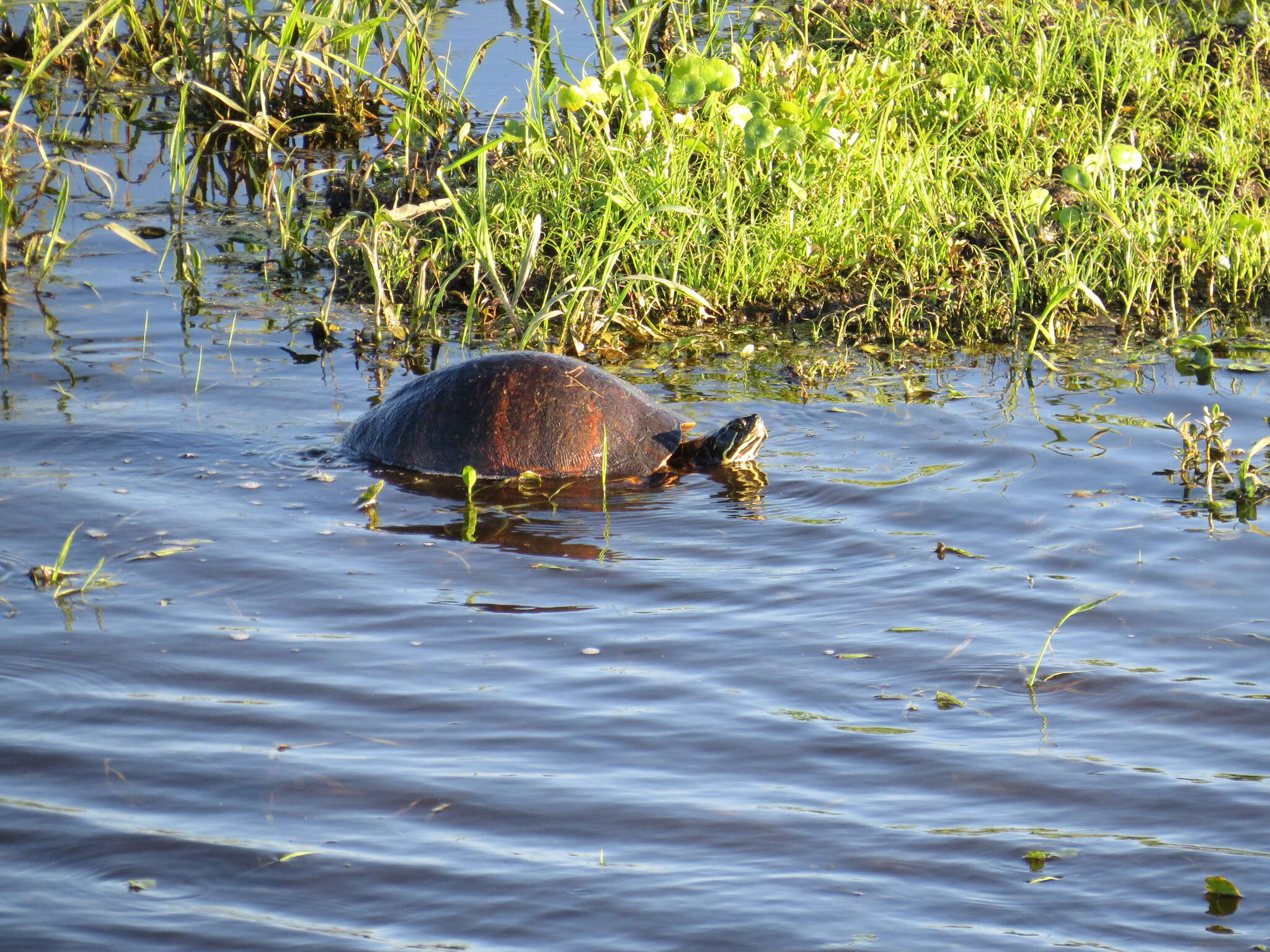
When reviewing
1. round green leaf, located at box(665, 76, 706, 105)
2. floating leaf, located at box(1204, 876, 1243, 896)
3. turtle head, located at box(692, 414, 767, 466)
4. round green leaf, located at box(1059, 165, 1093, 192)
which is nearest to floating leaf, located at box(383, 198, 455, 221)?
round green leaf, located at box(665, 76, 706, 105)

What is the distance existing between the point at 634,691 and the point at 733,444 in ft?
5.28

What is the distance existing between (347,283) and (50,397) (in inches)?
62.1

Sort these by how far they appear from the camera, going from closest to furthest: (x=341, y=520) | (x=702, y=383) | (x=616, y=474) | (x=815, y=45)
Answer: (x=341, y=520)
(x=616, y=474)
(x=702, y=383)
(x=815, y=45)

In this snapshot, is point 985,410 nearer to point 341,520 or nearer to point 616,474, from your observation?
point 616,474

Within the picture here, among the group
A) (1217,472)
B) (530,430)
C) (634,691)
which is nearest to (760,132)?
(530,430)

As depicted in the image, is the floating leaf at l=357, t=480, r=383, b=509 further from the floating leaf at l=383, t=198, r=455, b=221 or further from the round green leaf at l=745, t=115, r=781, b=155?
the round green leaf at l=745, t=115, r=781, b=155

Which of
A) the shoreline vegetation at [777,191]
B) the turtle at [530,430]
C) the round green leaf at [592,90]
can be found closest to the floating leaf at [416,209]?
the shoreline vegetation at [777,191]

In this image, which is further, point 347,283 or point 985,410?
point 347,283

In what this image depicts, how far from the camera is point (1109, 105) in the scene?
7059 millimetres

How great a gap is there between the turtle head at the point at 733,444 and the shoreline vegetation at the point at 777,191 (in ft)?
3.06

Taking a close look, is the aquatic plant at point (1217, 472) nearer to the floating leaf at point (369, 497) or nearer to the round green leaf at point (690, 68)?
the floating leaf at point (369, 497)

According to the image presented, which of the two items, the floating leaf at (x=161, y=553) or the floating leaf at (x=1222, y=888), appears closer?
the floating leaf at (x=1222, y=888)

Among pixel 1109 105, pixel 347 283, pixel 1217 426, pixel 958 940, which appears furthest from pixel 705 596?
pixel 1109 105

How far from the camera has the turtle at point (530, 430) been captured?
4590mm
